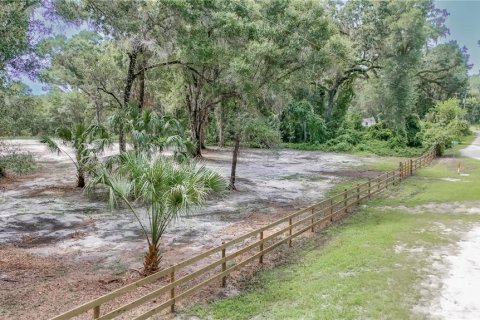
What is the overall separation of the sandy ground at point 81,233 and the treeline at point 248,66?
2869 mm

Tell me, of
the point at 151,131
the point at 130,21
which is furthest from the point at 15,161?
the point at 130,21

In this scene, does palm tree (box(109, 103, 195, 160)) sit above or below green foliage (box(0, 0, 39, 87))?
below

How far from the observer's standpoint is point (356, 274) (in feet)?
29.0

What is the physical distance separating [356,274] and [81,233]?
780 cm

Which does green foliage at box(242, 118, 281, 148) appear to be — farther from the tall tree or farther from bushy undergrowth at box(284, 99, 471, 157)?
bushy undergrowth at box(284, 99, 471, 157)

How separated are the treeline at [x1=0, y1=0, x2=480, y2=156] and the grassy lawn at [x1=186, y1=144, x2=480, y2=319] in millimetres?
6711

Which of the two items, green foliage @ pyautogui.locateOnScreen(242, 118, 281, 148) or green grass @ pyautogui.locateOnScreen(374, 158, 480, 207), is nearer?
green foliage @ pyautogui.locateOnScreen(242, 118, 281, 148)

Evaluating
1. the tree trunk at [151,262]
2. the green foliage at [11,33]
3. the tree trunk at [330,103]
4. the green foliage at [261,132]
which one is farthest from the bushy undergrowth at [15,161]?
the tree trunk at [330,103]

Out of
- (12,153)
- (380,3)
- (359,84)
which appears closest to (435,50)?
(359,84)

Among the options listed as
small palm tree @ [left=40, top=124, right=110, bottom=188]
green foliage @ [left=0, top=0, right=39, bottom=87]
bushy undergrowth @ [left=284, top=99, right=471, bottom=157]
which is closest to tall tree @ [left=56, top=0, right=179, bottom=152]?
small palm tree @ [left=40, top=124, right=110, bottom=188]

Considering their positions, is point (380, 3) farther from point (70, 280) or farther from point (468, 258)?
point (70, 280)

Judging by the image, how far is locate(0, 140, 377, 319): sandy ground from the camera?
26.9ft

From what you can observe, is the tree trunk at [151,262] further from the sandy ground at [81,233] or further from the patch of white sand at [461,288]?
the patch of white sand at [461,288]

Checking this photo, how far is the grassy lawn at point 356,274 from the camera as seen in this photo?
7180mm
